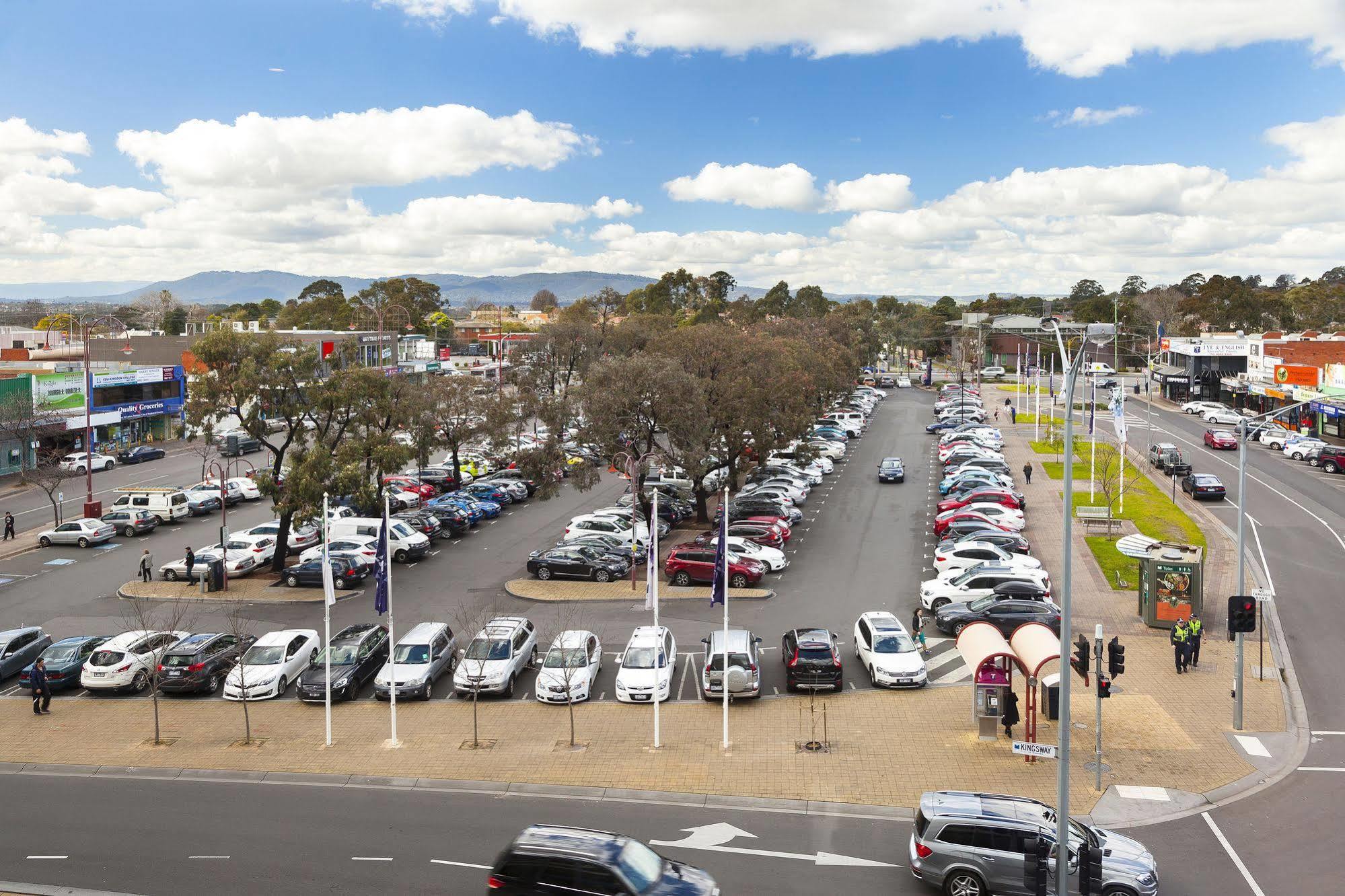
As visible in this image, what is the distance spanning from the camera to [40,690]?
2483 centimetres

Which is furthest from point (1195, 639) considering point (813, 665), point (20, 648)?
point (20, 648)

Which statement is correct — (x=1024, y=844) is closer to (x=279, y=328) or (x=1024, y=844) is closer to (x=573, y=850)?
(x=573, y=850)

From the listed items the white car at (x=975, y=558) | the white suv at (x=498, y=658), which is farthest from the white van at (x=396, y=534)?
the white car at (x=975, y=558)

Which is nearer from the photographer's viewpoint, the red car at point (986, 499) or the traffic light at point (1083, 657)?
the traffic light at point (1083, 657)

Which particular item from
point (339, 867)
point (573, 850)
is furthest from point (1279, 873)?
point (339, 867)

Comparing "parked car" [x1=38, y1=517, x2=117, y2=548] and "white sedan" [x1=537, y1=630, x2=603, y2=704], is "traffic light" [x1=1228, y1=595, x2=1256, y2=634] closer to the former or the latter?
"white sedan" [x1=537, y1=630, x2=603, y2=704]

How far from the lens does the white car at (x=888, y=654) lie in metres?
24.5

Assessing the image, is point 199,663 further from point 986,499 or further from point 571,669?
point 986,499

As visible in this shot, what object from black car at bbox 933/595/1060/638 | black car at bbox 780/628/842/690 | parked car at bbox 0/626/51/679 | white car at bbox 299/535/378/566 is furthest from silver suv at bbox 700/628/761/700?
parked car at bbox 0/626/51/679

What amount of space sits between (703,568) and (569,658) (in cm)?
1059

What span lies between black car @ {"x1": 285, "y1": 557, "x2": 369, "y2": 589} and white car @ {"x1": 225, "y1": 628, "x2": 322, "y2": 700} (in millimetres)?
8272

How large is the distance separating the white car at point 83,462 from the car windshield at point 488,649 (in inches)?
1639

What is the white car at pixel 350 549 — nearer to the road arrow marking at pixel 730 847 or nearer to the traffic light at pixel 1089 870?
the road arrow marking at pixel 730 847

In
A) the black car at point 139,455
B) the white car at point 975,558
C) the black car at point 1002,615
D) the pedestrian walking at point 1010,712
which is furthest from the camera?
the black car at point 139,455
